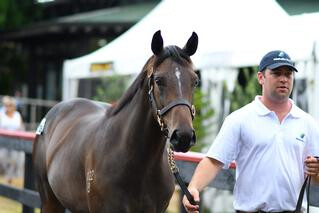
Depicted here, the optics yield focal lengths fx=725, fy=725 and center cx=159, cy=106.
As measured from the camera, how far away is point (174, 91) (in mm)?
A: 4461

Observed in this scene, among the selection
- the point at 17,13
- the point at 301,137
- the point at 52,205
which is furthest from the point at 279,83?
the point at 17,13

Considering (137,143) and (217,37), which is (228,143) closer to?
(137,143)

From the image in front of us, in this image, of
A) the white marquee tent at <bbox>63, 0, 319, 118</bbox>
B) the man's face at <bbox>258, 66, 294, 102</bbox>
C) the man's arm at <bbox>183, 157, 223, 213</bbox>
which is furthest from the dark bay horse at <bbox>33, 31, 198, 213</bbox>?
the white marquee tent at <bbox>63, 0, 319, 118</bbox>

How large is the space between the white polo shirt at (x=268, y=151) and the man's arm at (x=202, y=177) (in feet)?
0.15

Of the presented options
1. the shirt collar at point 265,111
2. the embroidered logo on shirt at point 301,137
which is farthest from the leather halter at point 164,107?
the embroidered logo on shirt at point 301,137

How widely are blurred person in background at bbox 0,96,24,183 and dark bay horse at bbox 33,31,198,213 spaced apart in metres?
8.31

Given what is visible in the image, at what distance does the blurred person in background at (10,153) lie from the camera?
47.1ft

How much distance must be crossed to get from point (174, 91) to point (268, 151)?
78 cm

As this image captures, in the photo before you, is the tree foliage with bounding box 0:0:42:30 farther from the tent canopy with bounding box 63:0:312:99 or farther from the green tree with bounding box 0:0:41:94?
the tent canopy with bounding box 63:0:312:99

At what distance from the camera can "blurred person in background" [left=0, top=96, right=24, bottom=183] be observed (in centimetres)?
1435

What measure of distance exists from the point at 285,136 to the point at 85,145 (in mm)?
2094

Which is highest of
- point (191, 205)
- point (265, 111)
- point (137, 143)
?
point (265, 111)

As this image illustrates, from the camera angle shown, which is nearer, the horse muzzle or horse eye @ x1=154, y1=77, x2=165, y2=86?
the horse muzzle

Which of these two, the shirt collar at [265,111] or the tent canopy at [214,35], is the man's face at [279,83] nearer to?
the shirt collar at [265,111]
